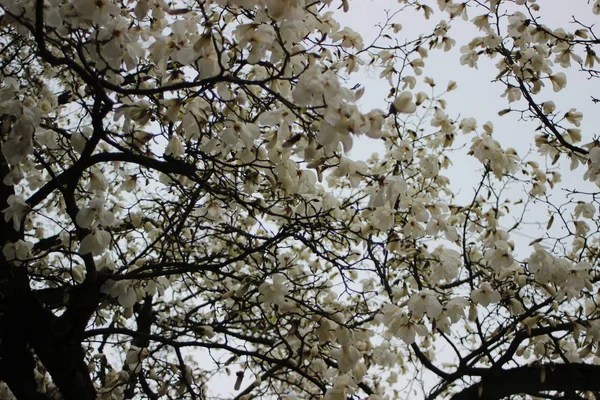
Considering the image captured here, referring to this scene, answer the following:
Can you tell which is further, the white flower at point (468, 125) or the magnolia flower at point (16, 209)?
the white flower at point (468, 125)

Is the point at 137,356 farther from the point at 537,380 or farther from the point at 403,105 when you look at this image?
the point at 537,380

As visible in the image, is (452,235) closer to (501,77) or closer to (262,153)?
(501,77)

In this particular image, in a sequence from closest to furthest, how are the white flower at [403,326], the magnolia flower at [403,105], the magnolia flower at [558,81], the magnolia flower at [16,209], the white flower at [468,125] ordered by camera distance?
the magnolia flower at [403,105] < the magnolia flower at [16,209] < the white flower at [403,326] < the magnolia flower at [558,81] < the white flower at [468,125]

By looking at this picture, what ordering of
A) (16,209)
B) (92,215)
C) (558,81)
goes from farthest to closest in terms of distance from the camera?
(558,81) → (16,209) → (92,215)

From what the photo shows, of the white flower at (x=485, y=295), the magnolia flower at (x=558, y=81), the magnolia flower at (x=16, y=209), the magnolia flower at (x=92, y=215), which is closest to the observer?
the magnolia flower at (x=92, y=215)

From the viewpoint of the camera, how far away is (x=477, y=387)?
3189 mm

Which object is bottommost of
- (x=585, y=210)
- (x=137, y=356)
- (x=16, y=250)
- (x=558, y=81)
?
(x=137, y=356)

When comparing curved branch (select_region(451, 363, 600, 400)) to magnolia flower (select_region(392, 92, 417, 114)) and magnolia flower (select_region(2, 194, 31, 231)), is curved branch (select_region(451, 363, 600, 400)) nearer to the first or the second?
magnolia flower (select_region(392, 92, 417, 114))

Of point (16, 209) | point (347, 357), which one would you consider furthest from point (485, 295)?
point (16, 209)

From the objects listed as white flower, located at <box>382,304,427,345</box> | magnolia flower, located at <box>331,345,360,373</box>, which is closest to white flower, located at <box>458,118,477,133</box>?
white flower, located at <box>382,304,427,345</box>

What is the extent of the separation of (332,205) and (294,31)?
155cm

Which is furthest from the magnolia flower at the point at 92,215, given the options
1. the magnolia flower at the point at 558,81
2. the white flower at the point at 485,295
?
the magnolia flower at the point at 558,81

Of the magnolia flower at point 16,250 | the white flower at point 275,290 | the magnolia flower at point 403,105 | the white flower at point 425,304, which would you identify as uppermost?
the magnolia flower at point 16,250

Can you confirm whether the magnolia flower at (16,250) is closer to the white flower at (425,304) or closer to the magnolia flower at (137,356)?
the magnolia flower at (137,356)
